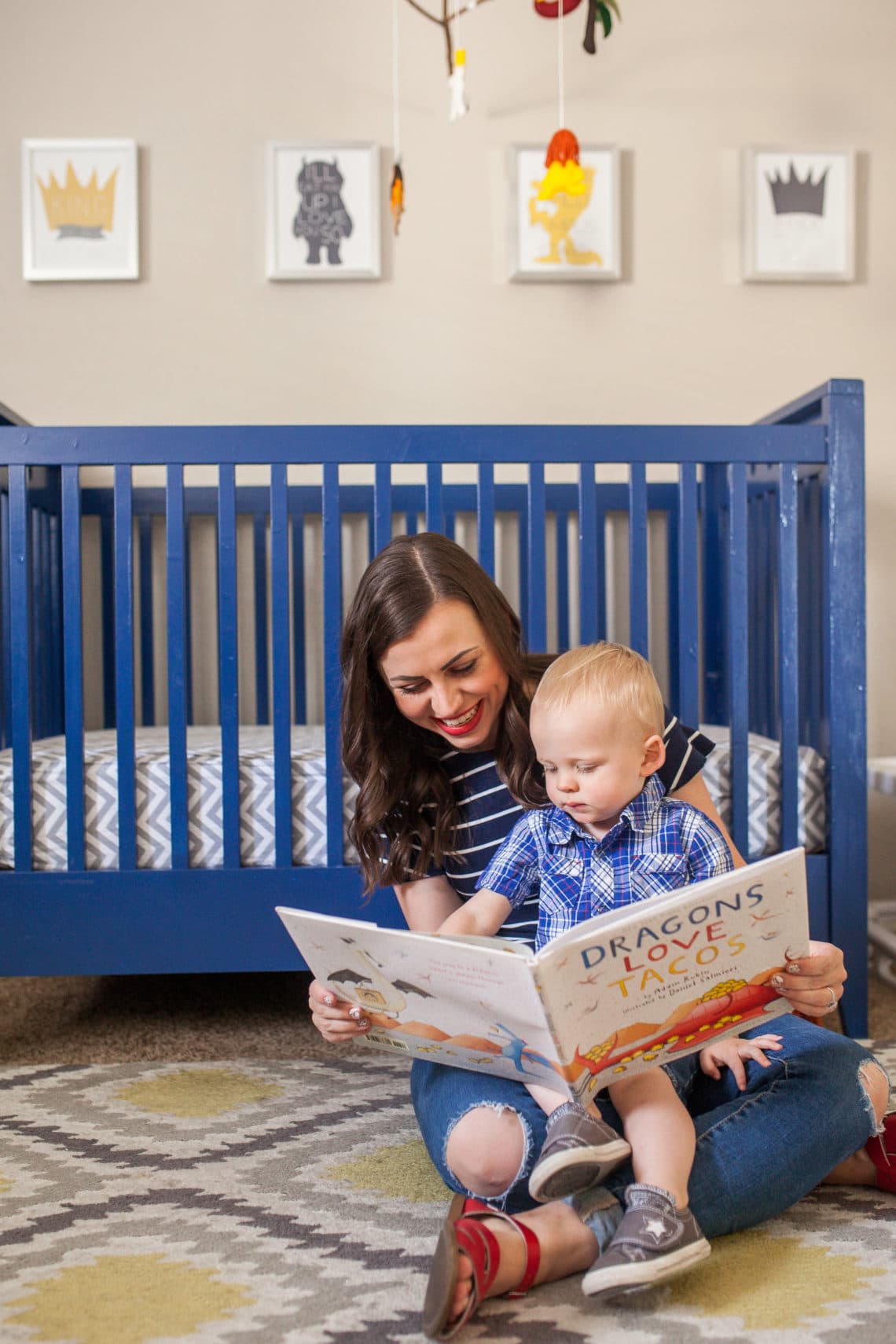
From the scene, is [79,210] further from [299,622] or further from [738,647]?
[738,647]

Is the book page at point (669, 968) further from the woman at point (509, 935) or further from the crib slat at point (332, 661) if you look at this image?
the crib slat at point (332, 661)

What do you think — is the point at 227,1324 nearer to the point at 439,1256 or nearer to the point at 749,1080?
the point at 439,1256

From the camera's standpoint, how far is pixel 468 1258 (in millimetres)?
741

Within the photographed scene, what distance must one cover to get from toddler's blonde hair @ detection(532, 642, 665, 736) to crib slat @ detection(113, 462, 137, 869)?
2.09ft

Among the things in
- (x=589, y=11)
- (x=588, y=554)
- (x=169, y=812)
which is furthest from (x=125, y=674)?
(x=589, y=11)

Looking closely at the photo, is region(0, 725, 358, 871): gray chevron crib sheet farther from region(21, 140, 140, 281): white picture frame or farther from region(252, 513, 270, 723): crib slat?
region(21, 140, 140, 281): white picture frame

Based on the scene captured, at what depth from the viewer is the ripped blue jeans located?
862mm

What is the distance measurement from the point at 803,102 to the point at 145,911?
180 cm

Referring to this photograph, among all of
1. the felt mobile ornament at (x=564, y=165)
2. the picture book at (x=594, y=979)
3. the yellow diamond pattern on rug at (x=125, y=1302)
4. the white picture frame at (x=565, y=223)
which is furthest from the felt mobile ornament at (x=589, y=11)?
the yellow diamond pattern on rug at (x=125, y=1302)

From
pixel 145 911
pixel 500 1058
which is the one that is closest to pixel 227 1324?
pixel 500 1058

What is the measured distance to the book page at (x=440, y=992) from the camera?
2.52 ft

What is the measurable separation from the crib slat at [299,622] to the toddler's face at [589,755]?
3.95 ft

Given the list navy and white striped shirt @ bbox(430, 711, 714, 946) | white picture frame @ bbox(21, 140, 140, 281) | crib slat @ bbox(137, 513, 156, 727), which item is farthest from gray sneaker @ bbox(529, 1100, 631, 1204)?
white picture frame @ bbox(21, 140, 140, 281)

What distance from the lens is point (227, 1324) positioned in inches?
30.2
